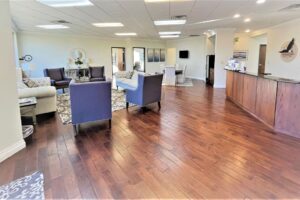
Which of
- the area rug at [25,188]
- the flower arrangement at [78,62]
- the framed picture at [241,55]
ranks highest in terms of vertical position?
the framed picture at [241,55]

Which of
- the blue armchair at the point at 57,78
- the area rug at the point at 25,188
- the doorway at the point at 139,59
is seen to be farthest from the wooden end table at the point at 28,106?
the doorway at the point at 139,59

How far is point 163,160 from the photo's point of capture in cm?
270

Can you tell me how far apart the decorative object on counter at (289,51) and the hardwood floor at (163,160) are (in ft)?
13.5

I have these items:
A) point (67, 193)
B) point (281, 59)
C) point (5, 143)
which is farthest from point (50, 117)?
point (281, 59)

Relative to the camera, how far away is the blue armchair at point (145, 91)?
15.9 feet

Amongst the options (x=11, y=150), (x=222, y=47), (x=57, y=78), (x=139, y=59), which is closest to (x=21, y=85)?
(x=11, y=150)

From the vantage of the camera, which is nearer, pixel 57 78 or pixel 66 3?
pixel 66 3

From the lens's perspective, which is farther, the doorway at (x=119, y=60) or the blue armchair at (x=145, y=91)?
the doorway at (x=119, y=60)

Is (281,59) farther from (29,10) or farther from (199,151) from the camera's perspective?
(29,10)

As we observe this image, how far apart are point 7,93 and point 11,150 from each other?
0.83 m

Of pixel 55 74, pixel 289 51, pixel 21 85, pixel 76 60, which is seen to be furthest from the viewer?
pixel 76 60

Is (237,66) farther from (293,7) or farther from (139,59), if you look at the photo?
(139,59)

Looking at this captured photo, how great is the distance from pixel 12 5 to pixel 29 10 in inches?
20.4

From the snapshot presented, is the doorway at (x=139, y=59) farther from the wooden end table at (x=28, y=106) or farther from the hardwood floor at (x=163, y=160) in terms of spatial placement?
the hardwood floor at (x=163, y=160)
